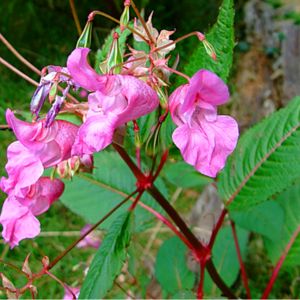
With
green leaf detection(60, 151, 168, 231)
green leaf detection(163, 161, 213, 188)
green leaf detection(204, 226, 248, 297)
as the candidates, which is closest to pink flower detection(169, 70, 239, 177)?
green leaf detection(60, 151, 168, 231)

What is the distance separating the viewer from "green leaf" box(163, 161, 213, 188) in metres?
0.99

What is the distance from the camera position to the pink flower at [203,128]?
1.55ft

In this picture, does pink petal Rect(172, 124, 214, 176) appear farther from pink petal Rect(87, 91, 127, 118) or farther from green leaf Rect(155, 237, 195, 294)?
green leaf Rect(155, 237, 195, 294)

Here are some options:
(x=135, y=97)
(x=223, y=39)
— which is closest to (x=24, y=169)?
(x=135, y=97)

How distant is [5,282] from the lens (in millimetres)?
594

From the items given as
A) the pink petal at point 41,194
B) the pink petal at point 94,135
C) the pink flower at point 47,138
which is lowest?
the pink petal at point 41,194

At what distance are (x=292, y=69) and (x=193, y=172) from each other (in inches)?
37.8

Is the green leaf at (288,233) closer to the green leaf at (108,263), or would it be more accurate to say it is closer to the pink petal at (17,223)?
the green leaf at (108,263)

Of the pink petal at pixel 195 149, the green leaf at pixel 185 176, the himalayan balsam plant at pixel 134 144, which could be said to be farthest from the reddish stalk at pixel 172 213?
the green leaf at pixel 185 176

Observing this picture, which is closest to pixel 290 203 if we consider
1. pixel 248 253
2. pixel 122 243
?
pixel 122 243

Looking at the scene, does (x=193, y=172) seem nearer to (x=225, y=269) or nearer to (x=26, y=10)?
(x=225, y=269)

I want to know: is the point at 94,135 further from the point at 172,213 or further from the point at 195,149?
the point at 172,213

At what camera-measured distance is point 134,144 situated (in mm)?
653

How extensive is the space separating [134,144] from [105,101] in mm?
185
